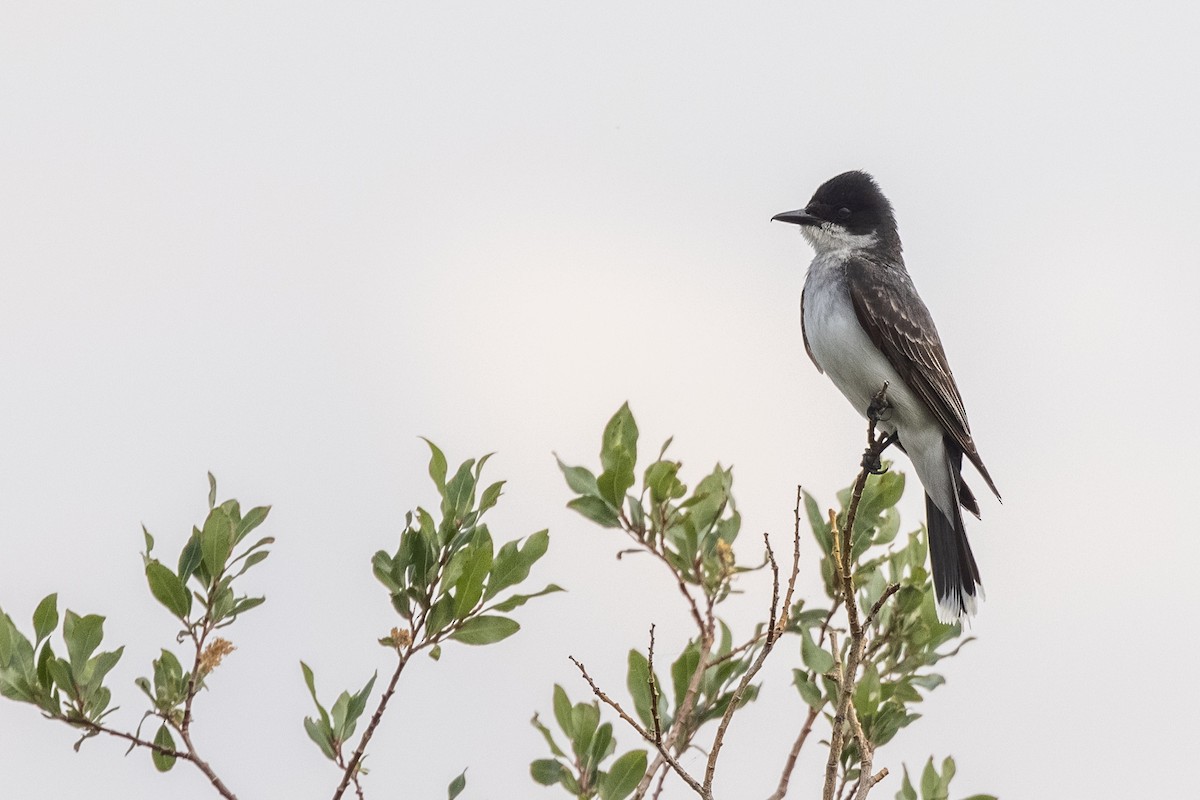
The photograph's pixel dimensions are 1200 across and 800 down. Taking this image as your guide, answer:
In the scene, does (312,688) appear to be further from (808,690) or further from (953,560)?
(953,560)

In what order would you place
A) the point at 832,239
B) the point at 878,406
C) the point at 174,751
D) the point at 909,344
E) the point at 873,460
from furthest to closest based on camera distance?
the point at 832,239 → the point at 909,344 → the point at 878,406 → the point at 873,460 → the point at 174,751

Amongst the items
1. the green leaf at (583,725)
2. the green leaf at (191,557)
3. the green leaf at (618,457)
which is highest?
the green leaf at (618,457)

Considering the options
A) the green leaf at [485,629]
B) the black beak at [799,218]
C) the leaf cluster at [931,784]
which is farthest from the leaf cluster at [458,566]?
the black beak at [799,218]

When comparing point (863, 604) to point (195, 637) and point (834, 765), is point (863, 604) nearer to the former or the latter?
point (834, 765)

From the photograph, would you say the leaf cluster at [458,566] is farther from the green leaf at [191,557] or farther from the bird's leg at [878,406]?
the bird's leg at [878,406]

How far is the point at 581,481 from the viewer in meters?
5.05

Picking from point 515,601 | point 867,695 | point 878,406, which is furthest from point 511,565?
point 878,406

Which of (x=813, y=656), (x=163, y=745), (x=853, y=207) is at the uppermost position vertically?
(x=853, y=207)

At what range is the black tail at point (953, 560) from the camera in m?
7.74

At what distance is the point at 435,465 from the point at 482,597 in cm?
47

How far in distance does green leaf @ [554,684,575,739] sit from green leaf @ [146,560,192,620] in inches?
53.1

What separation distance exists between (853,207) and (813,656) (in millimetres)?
4712

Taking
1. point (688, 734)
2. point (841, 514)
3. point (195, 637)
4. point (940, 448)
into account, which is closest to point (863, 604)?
point (841, 514)

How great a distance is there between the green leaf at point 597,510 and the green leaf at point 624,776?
91 centimetres
